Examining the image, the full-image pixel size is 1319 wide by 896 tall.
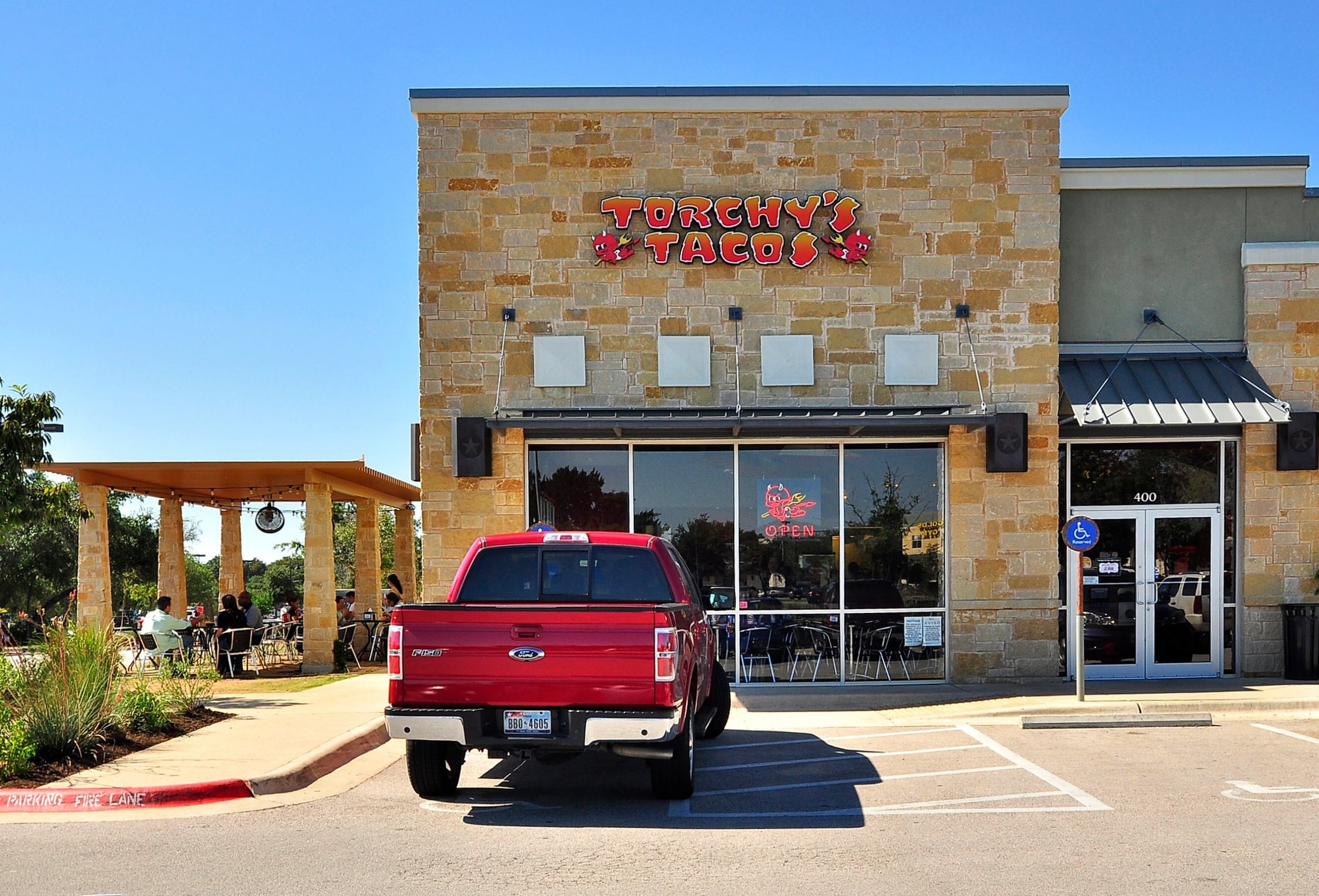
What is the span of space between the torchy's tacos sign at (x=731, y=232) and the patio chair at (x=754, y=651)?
15.8 feet

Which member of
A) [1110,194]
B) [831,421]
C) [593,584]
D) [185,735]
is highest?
[1110,194]

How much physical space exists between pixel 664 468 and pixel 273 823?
8314mm

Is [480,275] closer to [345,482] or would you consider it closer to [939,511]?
[939,511]

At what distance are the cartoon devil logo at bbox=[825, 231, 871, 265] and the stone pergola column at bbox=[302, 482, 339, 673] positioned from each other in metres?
10.3

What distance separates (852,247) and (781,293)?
3.57ft

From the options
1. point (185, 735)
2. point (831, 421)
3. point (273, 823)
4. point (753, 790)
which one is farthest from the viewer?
point (831, 421)

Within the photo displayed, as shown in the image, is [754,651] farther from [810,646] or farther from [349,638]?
[349,638]

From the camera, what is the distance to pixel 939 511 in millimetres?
15359

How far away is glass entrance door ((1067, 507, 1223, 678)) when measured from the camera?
50.9ft

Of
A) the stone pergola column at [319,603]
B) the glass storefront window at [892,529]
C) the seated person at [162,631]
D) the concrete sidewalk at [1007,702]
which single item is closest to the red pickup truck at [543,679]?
the concrete sidewalk at [1007,702]

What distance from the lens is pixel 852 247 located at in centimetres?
1520

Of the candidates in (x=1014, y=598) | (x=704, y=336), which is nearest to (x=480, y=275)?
(x=704, y=336)

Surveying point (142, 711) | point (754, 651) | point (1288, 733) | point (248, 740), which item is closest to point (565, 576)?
point (248, 740)

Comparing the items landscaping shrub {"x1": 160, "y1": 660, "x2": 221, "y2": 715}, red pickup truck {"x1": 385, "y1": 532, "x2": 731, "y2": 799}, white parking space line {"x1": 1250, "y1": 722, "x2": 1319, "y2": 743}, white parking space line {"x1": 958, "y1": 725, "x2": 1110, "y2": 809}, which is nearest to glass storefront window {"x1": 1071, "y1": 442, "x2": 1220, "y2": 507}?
white parking space line {"x1": 1250, "y1": 722, "x2": 1319, "y2": 743}
